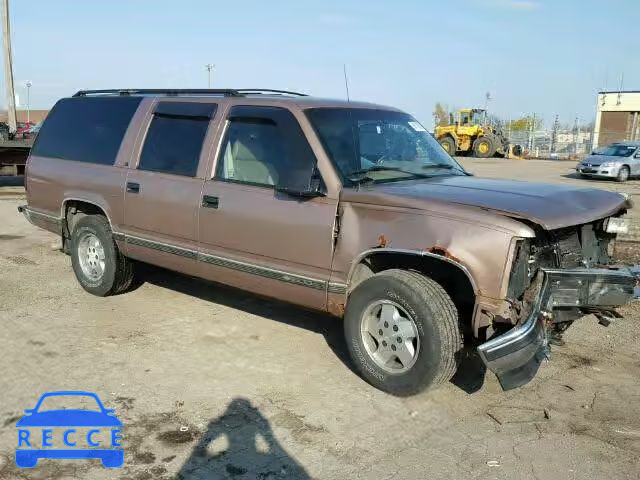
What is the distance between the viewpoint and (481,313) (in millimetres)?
3787

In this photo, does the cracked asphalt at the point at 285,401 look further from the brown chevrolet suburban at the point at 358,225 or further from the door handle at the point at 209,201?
the door handle at the point at 209,201

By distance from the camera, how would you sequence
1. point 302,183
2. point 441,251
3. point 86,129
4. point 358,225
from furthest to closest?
point 86,129
point 302,183
point 358,225
point 441,251

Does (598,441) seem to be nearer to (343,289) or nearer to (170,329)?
(343,289)

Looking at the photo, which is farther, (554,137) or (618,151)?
(554,137)

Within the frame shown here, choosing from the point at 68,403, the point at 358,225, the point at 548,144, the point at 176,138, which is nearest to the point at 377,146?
the point at 358,225

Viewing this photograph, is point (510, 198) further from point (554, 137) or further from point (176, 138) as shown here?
point (554, 137)

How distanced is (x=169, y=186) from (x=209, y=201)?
0.52 m

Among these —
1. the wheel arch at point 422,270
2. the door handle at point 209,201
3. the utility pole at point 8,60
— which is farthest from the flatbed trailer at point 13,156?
the wheel arch at point 422,270

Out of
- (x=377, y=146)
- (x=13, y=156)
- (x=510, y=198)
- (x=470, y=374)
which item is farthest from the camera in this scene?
Result: (x=13, y=156)

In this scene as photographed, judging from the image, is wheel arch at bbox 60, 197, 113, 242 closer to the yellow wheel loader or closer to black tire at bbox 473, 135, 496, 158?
the yellow wheel loader

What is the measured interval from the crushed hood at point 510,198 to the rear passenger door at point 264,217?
16.4 inches

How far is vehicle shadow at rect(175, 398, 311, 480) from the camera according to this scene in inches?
128

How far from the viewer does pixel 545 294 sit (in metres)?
3.91

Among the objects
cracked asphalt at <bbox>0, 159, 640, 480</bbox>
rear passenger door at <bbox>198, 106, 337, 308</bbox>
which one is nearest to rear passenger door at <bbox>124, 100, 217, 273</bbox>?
rear passenger door at <bbox>198, 106, 337, 308</bbox>
